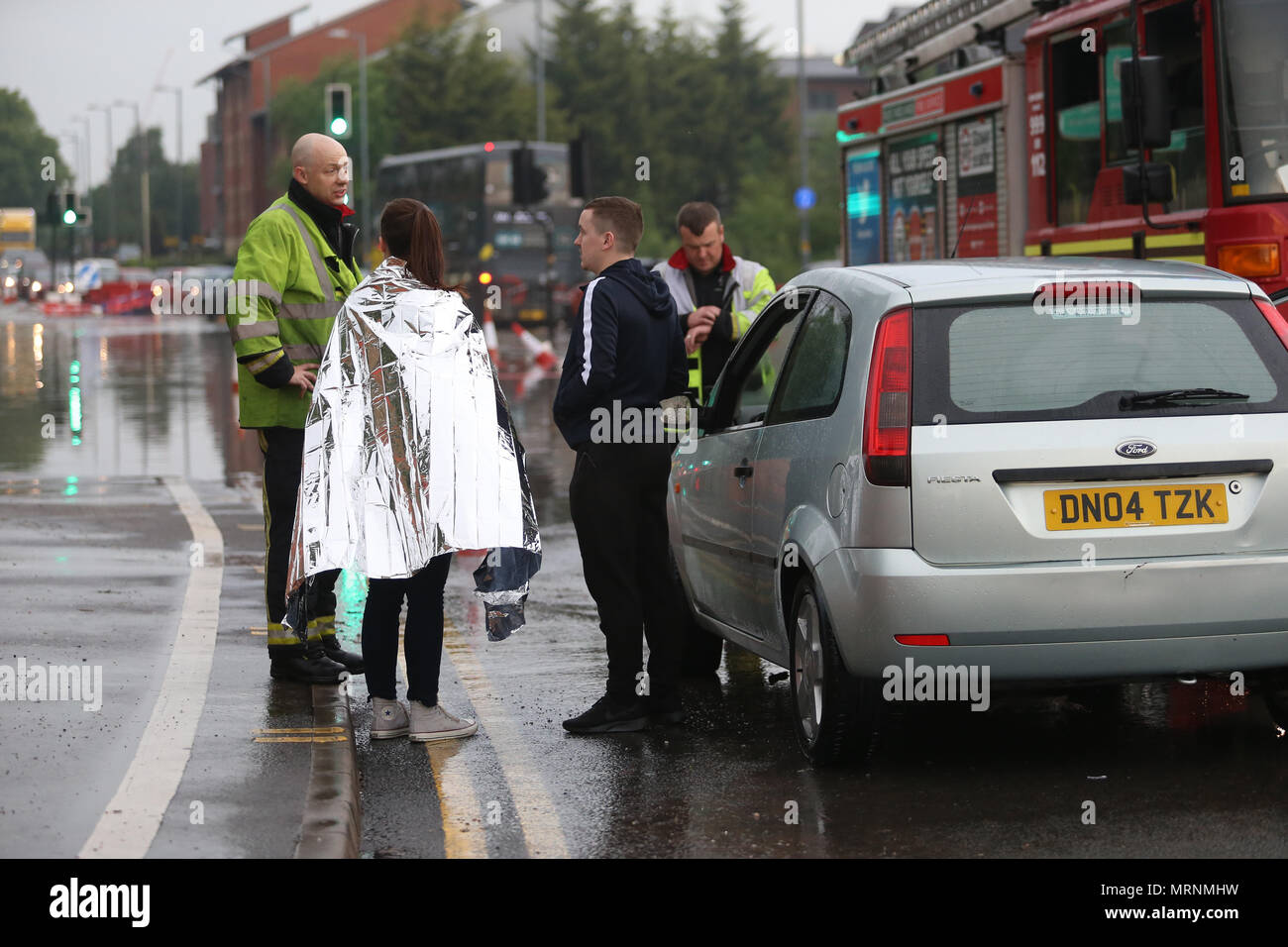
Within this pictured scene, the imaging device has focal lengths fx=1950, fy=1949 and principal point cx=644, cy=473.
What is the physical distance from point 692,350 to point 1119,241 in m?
3.09

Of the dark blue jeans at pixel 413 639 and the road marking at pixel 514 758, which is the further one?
the dark blue jeans at pixel 413 639

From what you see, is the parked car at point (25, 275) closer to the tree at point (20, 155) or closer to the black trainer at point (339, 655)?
the tree at point (20, 155)

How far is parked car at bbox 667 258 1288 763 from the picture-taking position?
18.4 ft

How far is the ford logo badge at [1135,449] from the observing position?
5.63 m

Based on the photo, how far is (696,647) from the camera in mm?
7812

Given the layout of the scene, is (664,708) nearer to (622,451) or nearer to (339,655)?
(622,451)

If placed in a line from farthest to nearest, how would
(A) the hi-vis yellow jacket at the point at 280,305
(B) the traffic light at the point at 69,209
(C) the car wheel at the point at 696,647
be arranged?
(B) the traffic light at the point at 69,209, (C) the car wheel at the point at 696,647, (A) the hi-vis yellow jacket at the point at 280,305

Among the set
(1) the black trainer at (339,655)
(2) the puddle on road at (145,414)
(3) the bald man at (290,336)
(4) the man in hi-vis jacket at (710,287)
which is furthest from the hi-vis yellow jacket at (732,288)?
(2) the puddle on road at (145,414)

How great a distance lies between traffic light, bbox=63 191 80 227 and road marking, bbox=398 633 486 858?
4193 centimetres

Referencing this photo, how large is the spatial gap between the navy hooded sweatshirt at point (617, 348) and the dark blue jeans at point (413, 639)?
2.25ft

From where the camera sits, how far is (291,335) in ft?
24.5

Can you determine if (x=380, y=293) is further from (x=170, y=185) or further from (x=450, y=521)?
(x=170, y=185)
